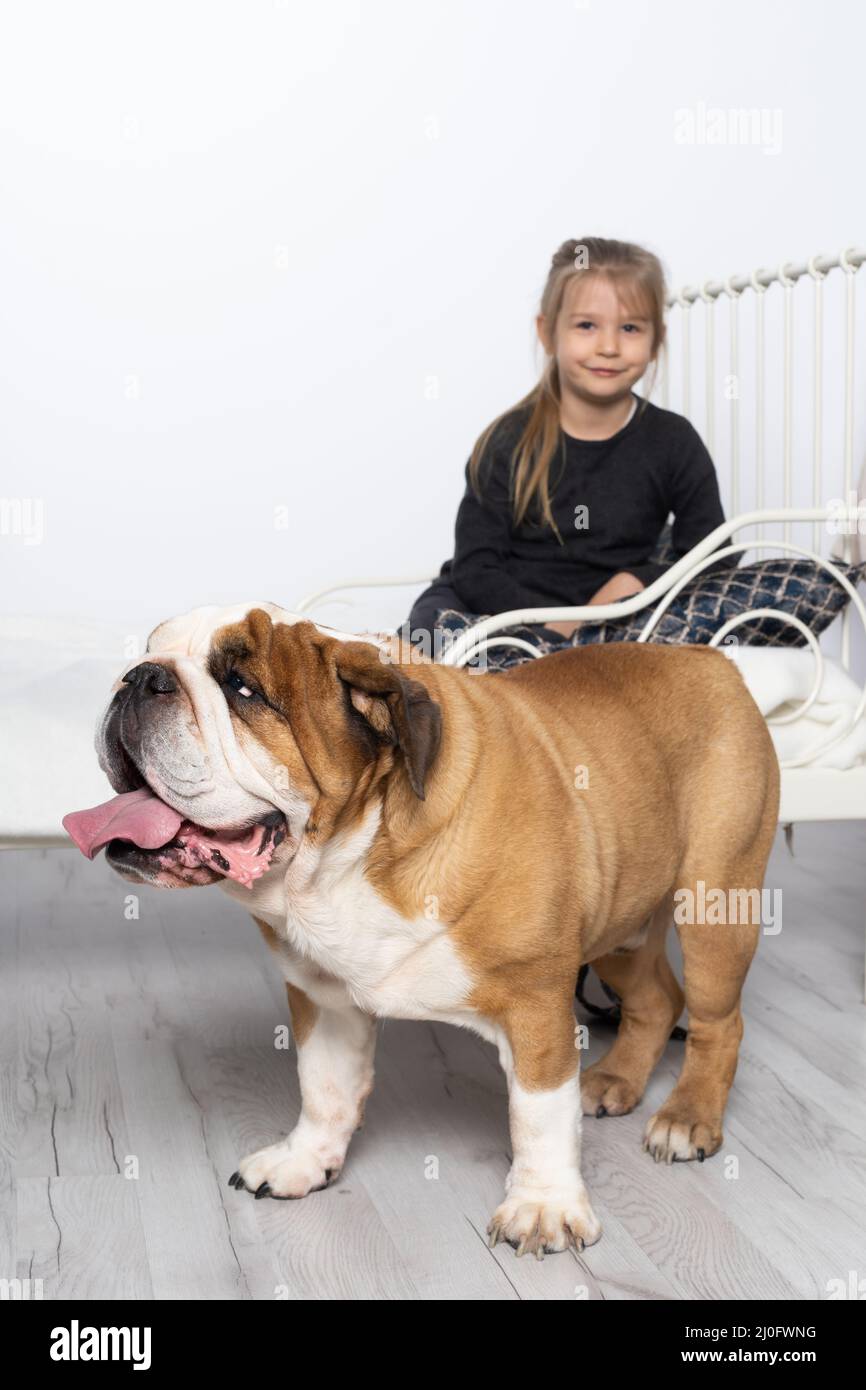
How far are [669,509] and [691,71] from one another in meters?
2.58

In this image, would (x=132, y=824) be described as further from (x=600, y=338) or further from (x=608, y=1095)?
(x=600, y=338)

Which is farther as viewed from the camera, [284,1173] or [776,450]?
[776,450]

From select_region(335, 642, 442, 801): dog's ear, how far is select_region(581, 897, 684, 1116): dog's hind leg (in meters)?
0.83

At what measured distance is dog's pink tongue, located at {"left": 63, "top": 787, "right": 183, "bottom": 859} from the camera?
5.89 ft

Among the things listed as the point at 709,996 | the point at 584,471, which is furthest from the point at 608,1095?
the point at 584,471

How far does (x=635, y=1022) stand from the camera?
2.58m

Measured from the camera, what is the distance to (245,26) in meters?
5.27

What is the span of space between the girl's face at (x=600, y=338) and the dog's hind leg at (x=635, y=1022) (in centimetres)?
129

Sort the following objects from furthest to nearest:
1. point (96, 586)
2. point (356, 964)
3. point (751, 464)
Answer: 1. point (96, 586)
2. point (751, 464)
3. point (356, 964)

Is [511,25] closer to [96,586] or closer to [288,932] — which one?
[96,586]

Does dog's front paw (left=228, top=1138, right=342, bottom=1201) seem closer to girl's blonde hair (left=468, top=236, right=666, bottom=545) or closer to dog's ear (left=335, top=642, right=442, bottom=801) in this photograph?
dog's ear (left=335, top=642, right=442, bottom=801)

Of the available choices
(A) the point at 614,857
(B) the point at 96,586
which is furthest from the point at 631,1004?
(B) the point at 96,586

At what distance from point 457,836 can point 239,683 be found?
347mm

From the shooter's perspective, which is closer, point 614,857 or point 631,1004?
point 614,857
